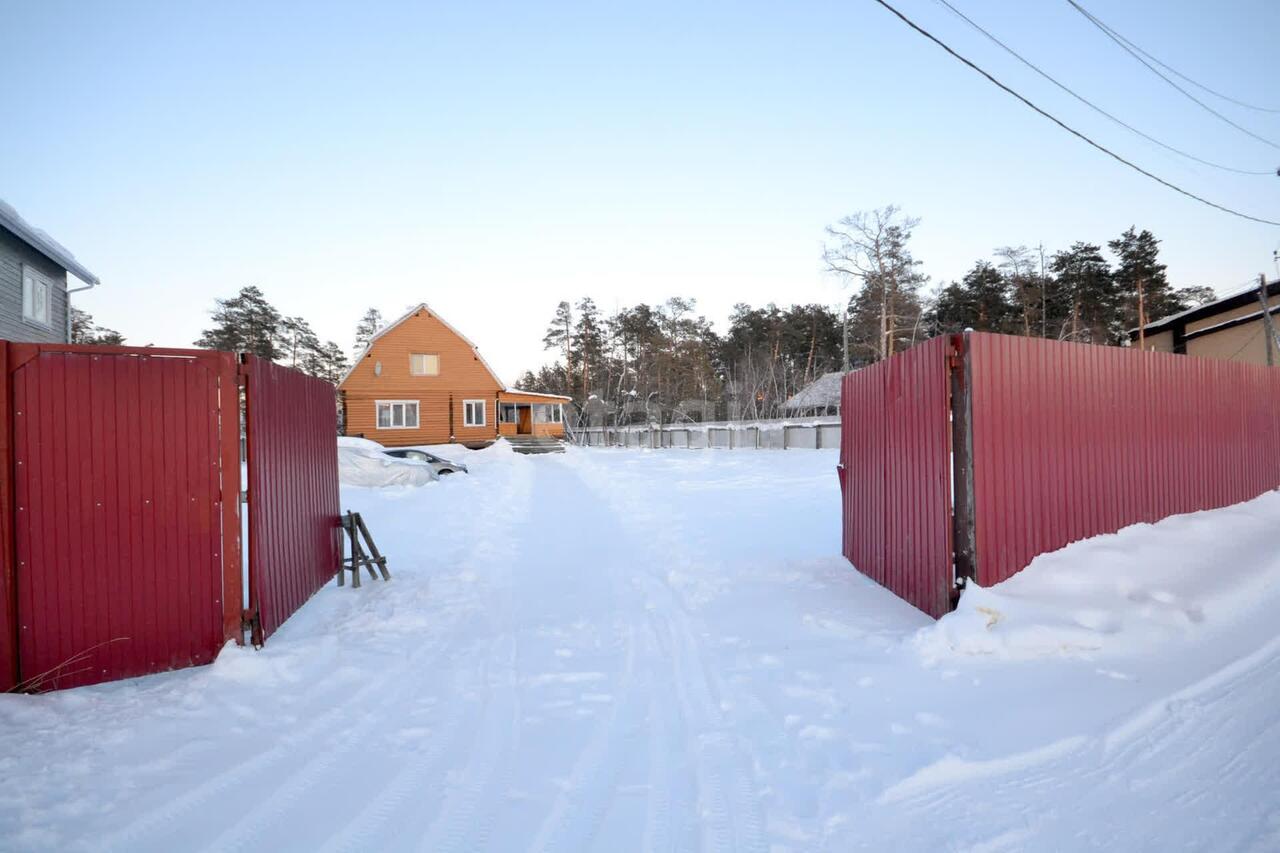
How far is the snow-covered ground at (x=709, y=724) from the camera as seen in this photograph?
2.53 metres

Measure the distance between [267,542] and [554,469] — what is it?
17.9m

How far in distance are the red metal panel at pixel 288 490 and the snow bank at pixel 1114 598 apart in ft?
16.7

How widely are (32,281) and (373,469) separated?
9.56m

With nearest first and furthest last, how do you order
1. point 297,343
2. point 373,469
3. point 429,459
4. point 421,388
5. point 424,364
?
point 373,469, point 429,459, point 421,388, point 424,364, point 297,343

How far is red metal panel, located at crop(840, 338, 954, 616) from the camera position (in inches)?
192

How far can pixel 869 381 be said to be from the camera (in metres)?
6.43

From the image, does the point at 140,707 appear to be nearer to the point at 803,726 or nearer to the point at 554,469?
the point at 803,726

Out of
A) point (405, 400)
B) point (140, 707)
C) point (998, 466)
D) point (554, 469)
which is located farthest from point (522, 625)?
point (405, 400)

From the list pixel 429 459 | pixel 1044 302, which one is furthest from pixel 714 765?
pixel 1044 302

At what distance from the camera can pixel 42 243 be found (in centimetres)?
1441

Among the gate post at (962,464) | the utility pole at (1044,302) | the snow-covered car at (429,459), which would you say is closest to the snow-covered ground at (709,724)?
the gate post at (962,464)

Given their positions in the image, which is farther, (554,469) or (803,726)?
(554,469)

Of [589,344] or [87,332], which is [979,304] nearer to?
[589,344]

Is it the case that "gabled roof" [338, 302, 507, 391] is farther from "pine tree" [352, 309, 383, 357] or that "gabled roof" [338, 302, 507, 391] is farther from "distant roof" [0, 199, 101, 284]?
"pine tree" [352, 309, 383, 357]
